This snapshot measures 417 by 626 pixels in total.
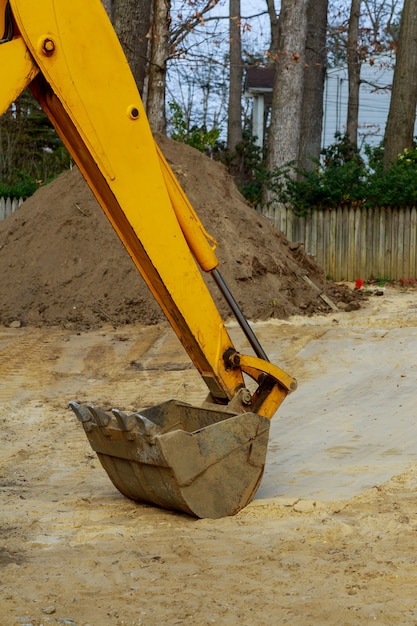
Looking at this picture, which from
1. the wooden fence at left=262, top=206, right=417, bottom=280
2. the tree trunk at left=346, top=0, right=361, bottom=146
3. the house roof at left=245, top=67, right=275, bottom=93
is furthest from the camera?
the house roof at left=245, top=67, right=275, bottom=93

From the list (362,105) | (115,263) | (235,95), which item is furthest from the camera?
(362,105)

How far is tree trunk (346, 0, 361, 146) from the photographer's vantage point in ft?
94.7

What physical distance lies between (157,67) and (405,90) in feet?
22.9

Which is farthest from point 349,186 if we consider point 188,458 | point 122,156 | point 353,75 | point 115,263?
point 353,75

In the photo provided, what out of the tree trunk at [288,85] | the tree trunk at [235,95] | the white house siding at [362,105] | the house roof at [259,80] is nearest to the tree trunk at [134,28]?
the tree trunk at [288,85]

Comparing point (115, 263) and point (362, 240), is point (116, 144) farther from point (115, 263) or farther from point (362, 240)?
point (362, 240)

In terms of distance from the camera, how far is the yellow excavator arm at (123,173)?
4.90 m

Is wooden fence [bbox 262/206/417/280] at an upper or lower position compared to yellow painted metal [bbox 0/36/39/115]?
lower

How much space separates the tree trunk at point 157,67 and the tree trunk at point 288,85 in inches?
163

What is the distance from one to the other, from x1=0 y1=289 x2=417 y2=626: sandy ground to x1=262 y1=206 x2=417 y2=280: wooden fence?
704cm

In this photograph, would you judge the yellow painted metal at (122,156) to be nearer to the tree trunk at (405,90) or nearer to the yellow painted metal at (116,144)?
the yellow painted metal at (116,144)

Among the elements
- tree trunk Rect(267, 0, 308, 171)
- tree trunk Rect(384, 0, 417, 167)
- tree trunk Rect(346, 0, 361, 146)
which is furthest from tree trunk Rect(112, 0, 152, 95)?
A: tree trunk Rect(346, 0, 361, 146)

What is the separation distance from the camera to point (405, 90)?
67.5 ft

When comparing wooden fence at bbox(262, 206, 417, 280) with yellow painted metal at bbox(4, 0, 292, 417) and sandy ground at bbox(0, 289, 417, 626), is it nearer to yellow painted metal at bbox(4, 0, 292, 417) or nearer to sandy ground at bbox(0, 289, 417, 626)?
sandy ground at bbox(0, 289, 417, 626)
